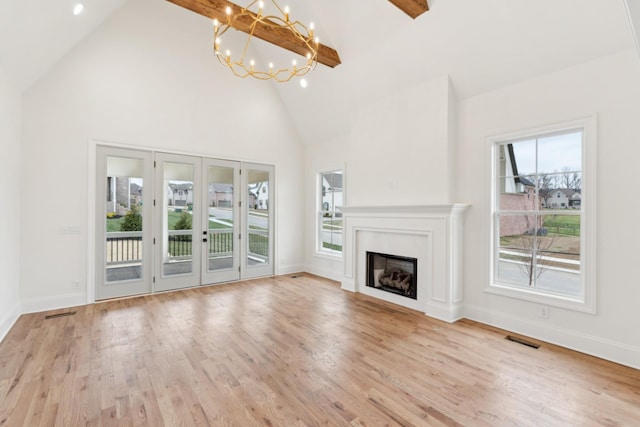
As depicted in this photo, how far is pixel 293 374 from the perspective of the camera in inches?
102

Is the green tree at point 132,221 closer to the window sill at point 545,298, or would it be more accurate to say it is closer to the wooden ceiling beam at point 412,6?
the wooden ceiling beam at point 412,6

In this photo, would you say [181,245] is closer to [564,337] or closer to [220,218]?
Result: [220,218]

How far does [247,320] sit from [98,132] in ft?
12.0

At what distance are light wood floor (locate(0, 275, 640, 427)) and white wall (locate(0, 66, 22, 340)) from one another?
34cm

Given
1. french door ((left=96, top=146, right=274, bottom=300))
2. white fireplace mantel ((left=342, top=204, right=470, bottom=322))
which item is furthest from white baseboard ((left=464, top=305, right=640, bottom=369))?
french door ((left=96, top=146, right=274, bottom=300))

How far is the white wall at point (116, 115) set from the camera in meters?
4.15

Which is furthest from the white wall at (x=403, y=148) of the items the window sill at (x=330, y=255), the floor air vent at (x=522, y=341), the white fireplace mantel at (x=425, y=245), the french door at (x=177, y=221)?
the french door at (x=177, y=221)

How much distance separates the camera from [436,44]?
3.74 meters

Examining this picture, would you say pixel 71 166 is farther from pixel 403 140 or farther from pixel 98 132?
pixel 403 140

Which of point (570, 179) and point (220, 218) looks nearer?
point (570, 179)

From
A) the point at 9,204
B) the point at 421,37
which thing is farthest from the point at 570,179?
the point at 9,204

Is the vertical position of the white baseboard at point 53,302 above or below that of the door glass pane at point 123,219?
below

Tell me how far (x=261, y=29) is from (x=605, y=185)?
14.8 feet

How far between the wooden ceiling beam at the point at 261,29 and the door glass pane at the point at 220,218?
2478 millimetres
